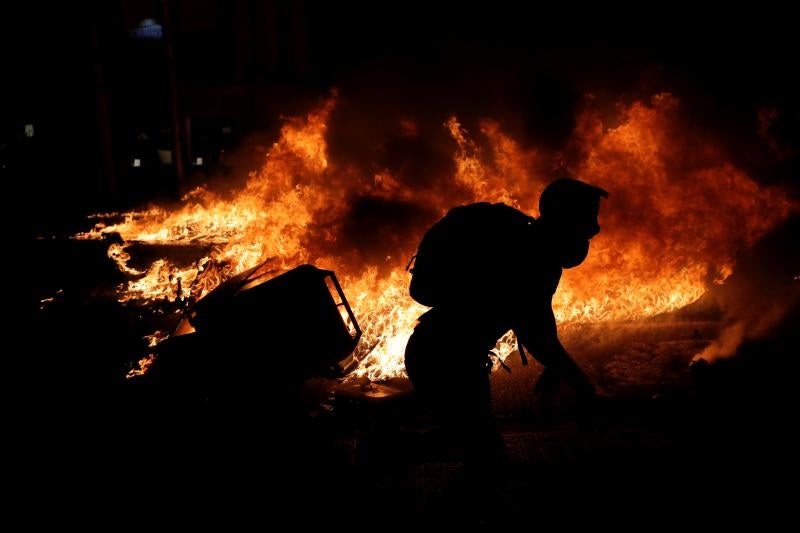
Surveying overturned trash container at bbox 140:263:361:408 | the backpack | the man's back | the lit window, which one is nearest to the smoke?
the man's back

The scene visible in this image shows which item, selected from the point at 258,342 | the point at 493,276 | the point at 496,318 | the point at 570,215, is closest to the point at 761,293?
the point at 570,215

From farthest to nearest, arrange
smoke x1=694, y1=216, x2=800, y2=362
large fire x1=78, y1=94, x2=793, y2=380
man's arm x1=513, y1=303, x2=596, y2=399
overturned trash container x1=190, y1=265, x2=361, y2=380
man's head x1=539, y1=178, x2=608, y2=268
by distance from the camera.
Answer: large fire x1=78, y1=94, x2=793, y2=380 → smoke x1=694, y1=216, x2=800, y2=362 → overturned trash container x1=190, y1=265, x2=361, y2=380 → man's arm x1=513, y1=303, x2=596, y2=399 → man's head x1=539, y1=178, x2=608, y2=268

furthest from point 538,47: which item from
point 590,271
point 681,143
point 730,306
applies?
point 730,306

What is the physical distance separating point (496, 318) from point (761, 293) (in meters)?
5.86

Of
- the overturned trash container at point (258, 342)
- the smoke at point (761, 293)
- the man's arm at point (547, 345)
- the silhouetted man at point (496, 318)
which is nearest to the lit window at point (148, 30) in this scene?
the overturned trash container at point (258, 342)

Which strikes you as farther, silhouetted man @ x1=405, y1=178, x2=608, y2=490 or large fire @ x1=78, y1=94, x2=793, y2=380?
large fire @ x1=78, y1=94, x2=793, y2=380

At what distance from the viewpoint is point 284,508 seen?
149 inches

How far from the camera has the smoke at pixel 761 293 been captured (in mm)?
5824

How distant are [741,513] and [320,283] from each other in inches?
133

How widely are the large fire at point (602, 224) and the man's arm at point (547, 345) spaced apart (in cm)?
275

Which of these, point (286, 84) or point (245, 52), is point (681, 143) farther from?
point (245, 52)

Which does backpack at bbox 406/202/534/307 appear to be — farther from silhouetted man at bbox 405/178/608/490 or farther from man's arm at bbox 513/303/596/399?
man's arm at bbox 513/303/596/399

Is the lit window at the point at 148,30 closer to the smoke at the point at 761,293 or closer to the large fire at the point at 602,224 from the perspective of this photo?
the large fire at the point at 602,224

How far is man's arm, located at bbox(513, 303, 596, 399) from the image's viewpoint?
115 inches
